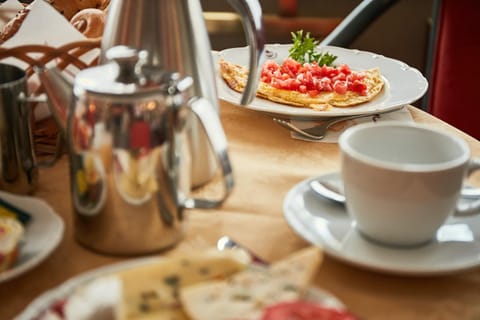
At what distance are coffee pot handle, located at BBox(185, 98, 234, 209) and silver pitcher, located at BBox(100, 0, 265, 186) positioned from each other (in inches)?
4.1

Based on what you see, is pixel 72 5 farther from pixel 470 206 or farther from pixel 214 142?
pixel 470 206

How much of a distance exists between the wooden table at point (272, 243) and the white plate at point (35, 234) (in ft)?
0.07

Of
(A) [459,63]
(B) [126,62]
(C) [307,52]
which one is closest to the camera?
(B) [126,62]

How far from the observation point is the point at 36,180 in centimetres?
81

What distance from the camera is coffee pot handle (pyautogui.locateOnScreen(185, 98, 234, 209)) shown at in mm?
656

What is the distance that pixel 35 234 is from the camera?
681 millimetres

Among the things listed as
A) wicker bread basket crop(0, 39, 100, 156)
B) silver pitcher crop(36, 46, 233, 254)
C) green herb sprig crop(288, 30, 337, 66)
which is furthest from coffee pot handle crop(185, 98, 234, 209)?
green herb sprig crop(288, 30, 337, 66)

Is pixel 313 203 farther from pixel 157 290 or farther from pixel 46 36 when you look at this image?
pixel 46 36

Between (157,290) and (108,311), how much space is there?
0.13 ft

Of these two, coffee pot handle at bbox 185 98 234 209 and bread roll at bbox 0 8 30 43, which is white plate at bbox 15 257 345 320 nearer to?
coffee pot handle at bbox 185 98 234 209

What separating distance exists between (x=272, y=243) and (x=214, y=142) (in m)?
0.12

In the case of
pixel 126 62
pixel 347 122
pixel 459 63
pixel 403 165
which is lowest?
pixel 459 63

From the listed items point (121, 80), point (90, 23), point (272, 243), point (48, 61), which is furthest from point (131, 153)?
point (90, 23)

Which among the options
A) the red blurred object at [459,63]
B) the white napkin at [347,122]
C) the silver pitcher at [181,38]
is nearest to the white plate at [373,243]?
the silver pitcher at [181,38]
